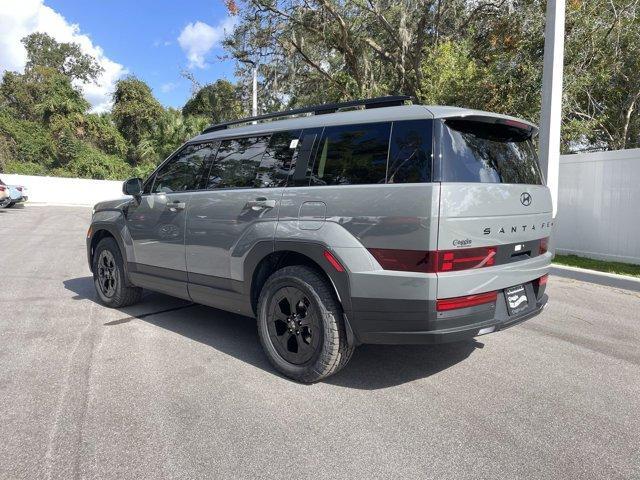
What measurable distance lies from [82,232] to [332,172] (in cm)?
1256

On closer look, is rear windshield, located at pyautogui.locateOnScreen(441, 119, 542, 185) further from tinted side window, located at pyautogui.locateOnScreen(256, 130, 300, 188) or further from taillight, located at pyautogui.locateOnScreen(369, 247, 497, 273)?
tinted side window, located at pyautogui.locateOnScreen(256, 130, 300, 188)

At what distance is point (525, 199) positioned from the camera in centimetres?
363

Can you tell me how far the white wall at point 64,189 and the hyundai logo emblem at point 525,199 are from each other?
2791cm

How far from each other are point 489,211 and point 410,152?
2.18ft

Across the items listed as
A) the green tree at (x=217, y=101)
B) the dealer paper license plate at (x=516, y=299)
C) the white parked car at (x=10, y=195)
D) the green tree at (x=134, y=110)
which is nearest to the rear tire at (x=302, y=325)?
the dealer paper license plate at (x=516, y=299)

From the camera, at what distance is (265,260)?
3936mm

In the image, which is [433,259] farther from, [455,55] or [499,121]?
[455,55]

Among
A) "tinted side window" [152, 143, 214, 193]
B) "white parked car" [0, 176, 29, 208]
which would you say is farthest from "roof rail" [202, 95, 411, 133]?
"white parked car" [0, 176, 29, 208]

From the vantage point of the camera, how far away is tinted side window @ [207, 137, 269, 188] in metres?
4.21

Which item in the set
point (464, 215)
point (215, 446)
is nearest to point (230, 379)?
point (215, 446)

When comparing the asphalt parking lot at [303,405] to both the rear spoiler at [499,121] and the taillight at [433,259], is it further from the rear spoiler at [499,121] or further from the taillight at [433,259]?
the rear spoiler at [499,121]

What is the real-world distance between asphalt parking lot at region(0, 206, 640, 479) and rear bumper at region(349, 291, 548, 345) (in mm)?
490

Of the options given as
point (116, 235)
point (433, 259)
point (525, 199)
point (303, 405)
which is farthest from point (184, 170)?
point (525, 199)

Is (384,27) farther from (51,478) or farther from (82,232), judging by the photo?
(51,478)
